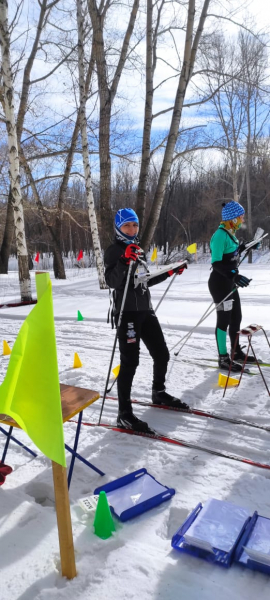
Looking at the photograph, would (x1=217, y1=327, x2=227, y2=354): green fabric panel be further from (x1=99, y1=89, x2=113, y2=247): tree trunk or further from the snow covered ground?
(x1=99, y1=89, x2=113, y2=247): tree trunk

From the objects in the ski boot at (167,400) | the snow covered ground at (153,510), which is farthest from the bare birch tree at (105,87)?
the ski boot at (167,400)

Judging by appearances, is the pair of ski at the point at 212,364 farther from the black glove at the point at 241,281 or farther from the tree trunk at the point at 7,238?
the tree trunk at the point at 7,238

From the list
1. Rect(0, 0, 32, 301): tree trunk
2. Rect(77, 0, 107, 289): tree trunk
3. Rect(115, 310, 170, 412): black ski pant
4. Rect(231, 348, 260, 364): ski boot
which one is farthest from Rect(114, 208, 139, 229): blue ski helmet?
Rect(77, 0, 107, 289): tree trunk

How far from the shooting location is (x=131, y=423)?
3.44 m

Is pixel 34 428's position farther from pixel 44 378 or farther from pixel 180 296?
pixel 180 296

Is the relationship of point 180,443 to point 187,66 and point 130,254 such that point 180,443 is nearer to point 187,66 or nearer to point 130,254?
point 130,254

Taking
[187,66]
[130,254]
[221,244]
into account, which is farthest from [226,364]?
[187,66]

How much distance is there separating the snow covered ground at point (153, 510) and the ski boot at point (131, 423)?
0.10 meters

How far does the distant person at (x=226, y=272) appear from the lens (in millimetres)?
4723

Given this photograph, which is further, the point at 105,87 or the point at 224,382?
the point at 105,87

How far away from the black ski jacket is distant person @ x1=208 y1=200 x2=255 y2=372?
150cm

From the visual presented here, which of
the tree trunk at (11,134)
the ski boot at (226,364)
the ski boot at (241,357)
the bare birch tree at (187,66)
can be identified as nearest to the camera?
the ski boot at (226,364)

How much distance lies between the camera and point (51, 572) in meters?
1.92

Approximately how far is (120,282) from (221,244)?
1795mm
